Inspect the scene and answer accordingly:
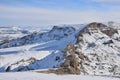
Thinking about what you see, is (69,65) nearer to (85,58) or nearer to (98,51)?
(85,58)

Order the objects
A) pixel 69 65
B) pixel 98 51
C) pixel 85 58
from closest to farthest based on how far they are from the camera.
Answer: pixel 69 65
pixel 85 58
pixel 98 51

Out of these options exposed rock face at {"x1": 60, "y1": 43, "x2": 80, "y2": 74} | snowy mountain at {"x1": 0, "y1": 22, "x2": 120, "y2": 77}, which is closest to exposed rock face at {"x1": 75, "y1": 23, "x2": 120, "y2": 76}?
snowy mountain at {"x1": 0, "y1": 22, "x2": 120, "y2": 77}

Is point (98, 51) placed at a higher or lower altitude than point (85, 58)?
higher

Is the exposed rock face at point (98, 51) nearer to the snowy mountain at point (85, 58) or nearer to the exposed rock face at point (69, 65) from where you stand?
the snowy mountain at point (85, 58)

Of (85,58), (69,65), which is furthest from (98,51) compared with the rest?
(69,65)

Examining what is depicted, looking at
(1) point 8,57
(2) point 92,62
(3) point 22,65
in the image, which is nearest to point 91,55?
(2) point 92,62

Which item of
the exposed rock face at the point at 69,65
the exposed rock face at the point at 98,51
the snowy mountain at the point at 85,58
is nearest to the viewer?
the exposed rock face at the point at 69,65

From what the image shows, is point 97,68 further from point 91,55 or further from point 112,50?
point 112,50

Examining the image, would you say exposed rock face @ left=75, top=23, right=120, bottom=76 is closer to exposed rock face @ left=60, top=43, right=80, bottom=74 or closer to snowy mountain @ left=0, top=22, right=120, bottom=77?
snowy mountain @ left=0, top=22, right=120, bottom=77

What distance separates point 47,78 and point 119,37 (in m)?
107

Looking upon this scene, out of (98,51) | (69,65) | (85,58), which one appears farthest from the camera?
(98,51)

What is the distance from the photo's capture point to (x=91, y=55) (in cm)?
11219

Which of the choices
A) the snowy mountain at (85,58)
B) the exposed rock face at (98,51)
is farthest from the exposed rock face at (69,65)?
the exposed rock face at (98,51)

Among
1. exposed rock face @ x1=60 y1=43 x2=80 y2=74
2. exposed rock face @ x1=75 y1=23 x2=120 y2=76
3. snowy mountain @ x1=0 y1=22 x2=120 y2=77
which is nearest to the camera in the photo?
exposed rock face @ x1=60 y1=43 x2=80 y2=74
